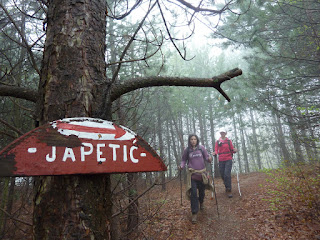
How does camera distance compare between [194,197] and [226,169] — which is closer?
[194,197]

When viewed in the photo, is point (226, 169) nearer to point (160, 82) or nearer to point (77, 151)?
point (160, 82)

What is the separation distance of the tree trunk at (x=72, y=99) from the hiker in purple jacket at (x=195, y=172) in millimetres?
4121

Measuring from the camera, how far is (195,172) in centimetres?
523

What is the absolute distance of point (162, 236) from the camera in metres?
4.85

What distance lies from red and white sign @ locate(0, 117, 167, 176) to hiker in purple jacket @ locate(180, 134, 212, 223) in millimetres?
4132

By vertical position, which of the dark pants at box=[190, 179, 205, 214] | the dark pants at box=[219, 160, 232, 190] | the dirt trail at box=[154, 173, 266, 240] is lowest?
the dirt trail at box=[154, 173, 266, 240]

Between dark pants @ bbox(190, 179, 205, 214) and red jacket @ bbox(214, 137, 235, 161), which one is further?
red jacket @ bbox(214, 137, 235, 161)

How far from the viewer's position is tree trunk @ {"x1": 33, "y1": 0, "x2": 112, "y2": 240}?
102 centimetres

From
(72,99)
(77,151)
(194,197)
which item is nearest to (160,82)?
(72,99)

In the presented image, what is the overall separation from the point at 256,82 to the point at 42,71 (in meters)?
9.40

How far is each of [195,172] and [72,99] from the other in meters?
4.54

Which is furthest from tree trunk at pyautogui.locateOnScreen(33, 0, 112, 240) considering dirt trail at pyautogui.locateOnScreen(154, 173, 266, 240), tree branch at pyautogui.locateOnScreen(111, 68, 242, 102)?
dirt trail at pyautogui.locateOnScreen(154, 173, 266, 240)

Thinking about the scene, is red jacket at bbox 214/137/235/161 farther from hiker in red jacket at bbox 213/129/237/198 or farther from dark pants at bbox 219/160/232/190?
dark pants at bbox 219/160/232/190

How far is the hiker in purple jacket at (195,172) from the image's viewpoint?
5.15 meters
